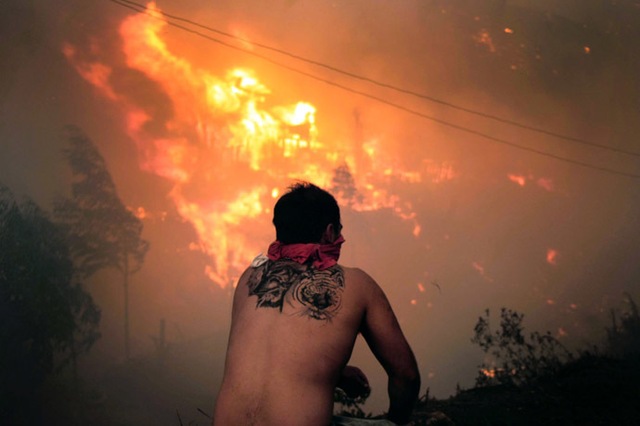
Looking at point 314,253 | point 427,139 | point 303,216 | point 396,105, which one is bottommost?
point 314,253

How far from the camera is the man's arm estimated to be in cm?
209

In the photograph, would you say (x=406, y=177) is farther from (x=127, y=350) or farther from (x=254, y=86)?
(x=127, y=350)

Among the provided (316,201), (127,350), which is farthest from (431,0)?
(316,201)

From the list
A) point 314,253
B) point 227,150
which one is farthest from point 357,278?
point 227,150

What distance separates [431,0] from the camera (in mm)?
25547

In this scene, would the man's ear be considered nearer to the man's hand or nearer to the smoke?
the man's hand

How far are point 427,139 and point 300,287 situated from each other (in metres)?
29.1

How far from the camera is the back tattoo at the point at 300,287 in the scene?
2.05 meters

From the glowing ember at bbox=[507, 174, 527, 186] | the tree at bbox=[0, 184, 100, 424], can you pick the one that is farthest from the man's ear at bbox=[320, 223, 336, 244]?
the glowing ember at bbox=[507, 174, 527, 186]

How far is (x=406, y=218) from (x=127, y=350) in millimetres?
18338

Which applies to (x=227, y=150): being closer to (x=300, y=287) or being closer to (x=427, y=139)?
(x=427, y=139)

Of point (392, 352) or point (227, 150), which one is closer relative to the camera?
point (392, 352)

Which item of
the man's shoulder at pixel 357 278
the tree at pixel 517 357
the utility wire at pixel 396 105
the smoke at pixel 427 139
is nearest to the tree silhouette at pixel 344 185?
the smoke at pixel 427 139

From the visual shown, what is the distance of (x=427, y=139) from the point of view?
98.7ft
